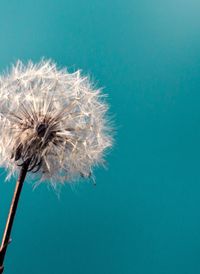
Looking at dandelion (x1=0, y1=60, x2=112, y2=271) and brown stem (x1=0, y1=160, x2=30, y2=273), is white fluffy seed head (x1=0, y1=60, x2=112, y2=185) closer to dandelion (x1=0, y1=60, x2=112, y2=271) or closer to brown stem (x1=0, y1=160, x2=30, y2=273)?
dandelion (x1=0, y1=60, x2=112, y2=271)

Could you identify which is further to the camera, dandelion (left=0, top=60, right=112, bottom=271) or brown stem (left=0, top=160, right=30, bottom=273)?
dandelion (left=0, top=60, right=112, bottom=271)

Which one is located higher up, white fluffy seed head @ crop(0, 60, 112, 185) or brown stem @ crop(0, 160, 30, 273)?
white fluffy seed head @ crop(0, 60, 112, 185)

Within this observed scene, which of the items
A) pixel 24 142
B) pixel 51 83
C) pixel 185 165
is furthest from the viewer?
pixel 185 165

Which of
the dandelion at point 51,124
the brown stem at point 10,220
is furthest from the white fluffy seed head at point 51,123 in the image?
the brown stem at point 10,220

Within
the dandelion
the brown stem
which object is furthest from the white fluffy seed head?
the brown stem

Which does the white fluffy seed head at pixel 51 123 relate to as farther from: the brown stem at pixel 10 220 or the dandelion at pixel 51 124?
the brown stem at pixel 10 220

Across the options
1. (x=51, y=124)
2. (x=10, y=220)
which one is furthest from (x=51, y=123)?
(x=10, y=220)

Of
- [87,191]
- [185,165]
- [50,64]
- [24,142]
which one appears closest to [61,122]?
[24,142]

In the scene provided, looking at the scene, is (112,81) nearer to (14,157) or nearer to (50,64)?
(50,64)
